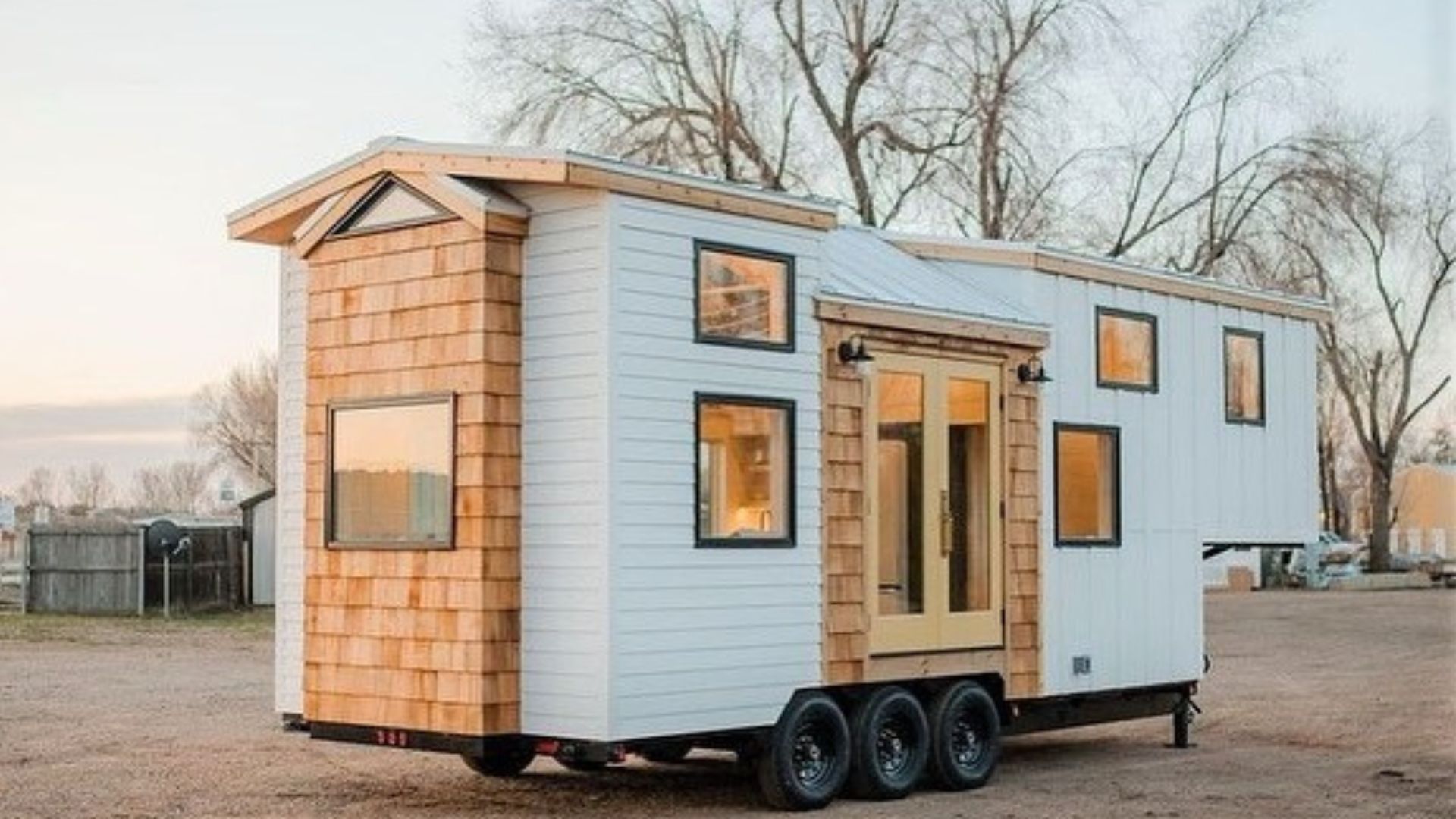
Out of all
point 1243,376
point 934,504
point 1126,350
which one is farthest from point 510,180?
point 1243,376

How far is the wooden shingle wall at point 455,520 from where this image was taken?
11.9 metres

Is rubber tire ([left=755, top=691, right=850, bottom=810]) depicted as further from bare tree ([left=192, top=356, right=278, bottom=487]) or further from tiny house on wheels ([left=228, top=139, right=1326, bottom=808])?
bare tree ([left=192, top=356, right=278, bottom=487])

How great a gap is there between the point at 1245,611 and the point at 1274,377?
75.3ft

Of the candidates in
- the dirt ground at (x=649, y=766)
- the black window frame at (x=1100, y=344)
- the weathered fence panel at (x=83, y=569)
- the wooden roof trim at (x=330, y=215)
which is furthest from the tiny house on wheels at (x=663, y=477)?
the weathered fence panel at (x=83, y=569)

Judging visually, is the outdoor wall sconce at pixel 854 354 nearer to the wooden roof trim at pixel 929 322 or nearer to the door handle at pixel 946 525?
the wooden roof trim at pixel 929 322

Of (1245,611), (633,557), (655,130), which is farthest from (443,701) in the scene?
(1245,611)

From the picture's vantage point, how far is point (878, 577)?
13586mm

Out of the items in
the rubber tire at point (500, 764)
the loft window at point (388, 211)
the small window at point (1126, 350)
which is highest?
the loft window at point (388, 211)

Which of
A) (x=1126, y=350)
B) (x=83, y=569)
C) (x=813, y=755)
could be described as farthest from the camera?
(x=83, y=569)

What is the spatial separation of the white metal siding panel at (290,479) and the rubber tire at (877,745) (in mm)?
3645

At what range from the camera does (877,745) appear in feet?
43.3

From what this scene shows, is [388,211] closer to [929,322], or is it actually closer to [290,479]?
[290,479]

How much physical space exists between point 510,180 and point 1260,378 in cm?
793

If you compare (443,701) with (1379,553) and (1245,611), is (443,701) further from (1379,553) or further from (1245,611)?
(1379,553)
